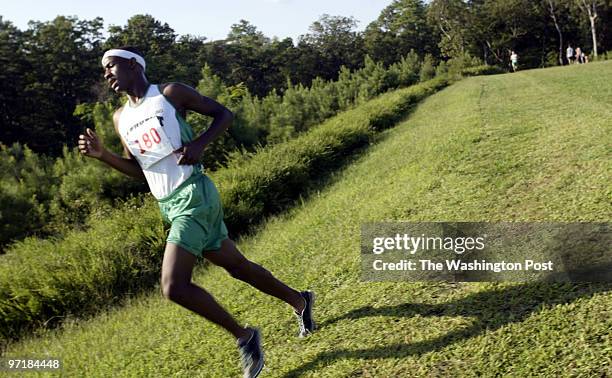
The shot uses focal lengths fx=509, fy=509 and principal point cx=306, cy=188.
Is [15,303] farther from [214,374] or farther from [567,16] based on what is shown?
[567,16]

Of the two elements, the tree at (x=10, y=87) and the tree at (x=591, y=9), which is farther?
the tree at (x=591, y=9)

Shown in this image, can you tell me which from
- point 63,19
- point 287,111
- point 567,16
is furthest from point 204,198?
point 567,16

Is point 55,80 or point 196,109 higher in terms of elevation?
point 55,80

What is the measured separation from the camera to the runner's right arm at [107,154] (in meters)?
3.30

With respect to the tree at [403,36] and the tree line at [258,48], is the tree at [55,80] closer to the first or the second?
the tree line at [258,48]

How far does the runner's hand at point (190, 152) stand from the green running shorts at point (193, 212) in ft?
0.38

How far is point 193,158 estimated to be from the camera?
305 centimetres

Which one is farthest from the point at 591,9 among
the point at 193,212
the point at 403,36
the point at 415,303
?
the point at 193,212

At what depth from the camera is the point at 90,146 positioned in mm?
3309

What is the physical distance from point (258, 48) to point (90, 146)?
210 feet

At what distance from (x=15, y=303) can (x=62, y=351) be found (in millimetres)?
1889

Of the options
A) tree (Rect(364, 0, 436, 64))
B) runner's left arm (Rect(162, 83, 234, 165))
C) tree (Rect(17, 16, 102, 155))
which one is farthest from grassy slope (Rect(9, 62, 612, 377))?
tree (Rect(364, 0, 436, 64))

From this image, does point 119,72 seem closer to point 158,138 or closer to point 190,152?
point 158,138
